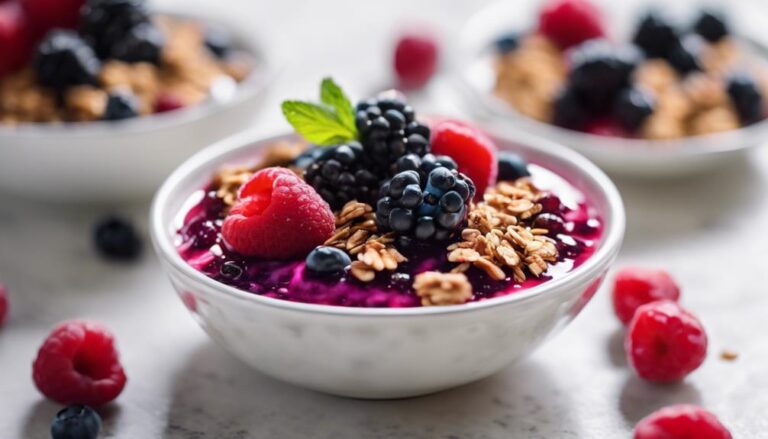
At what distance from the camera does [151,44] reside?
6.57 ft

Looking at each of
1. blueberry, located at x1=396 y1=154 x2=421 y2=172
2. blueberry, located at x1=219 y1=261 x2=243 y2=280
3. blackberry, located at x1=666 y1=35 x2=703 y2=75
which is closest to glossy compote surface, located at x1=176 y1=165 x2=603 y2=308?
blueberry, located at x1=219 y1=261 x2=243 y2=280

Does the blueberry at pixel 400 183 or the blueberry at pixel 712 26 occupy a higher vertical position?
the blueberry at pixel 400 183

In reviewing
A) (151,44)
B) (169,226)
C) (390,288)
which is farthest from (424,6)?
(390,288)

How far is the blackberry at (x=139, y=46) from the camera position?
6.52ft

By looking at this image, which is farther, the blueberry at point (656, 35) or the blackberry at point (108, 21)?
the blueberry at point (656, 35)

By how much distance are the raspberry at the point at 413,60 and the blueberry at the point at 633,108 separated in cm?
51

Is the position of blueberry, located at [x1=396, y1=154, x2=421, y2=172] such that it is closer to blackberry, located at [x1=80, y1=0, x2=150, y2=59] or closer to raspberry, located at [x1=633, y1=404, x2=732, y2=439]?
raspberry, located at [x1=633, y1=404, x2=732, y2=439]

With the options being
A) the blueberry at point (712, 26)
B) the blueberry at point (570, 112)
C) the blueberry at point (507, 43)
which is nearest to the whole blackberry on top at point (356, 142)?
the blueberry at point (570, 112)

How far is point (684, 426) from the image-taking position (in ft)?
4.10

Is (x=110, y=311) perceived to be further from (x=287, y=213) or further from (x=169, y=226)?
(x=287, y=213)

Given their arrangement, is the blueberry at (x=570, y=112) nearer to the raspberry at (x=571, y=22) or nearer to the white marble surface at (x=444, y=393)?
the white marble surface at (x=444, y=393)

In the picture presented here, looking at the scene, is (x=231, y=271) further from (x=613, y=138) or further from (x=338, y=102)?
(x=613, y=138)

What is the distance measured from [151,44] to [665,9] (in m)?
1.09

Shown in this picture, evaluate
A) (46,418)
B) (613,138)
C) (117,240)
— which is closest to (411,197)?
(46,418)
